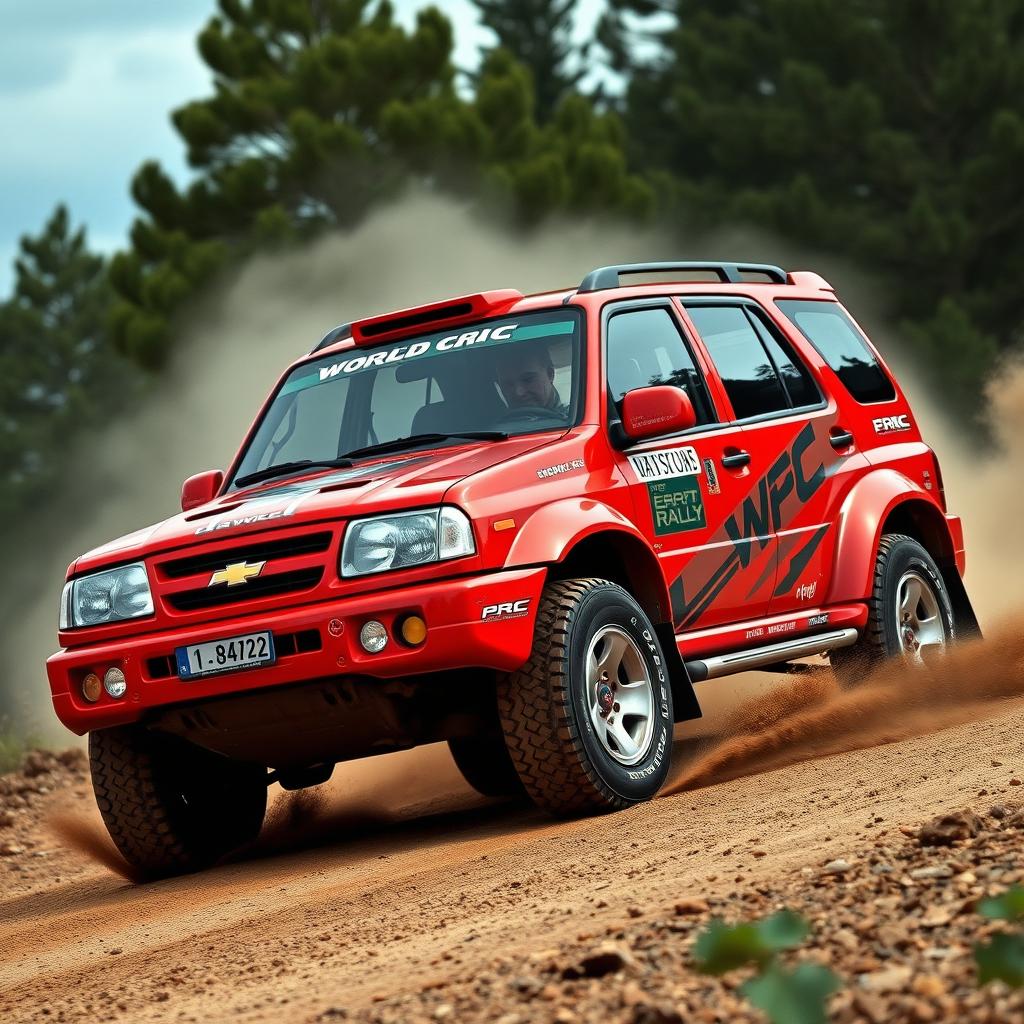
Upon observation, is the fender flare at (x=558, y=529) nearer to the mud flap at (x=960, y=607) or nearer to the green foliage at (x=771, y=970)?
the mud flap at (x=960, y=607)

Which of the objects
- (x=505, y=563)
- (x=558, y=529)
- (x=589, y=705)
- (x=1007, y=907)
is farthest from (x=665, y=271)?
(x=1007, y=907)

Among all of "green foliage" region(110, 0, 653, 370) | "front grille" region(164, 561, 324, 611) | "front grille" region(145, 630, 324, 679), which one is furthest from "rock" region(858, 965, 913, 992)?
"green foliage" region(110, 0, 653, 370)

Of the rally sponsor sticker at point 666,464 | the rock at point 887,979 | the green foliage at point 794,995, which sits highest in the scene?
the rally sponsor sticker at point 666,464

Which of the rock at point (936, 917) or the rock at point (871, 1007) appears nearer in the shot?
the rock at point (871, 1007)

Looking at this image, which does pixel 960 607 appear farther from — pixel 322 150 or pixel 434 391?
pixel 322 150

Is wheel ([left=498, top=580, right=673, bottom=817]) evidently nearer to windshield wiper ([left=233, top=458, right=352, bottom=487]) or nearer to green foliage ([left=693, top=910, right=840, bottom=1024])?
windshield wiper ([left=233, top=458, right=352, bottom=487])

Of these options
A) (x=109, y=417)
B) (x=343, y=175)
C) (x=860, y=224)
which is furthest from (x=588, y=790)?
(x=109, y=417)

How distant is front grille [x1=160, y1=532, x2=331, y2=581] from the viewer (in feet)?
19.8

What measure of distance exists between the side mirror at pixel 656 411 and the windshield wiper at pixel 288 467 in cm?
110

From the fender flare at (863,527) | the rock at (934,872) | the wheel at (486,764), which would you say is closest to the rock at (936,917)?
the rock at (934,872)

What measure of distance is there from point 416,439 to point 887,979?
396 centimetres

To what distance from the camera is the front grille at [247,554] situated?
6.03 metres

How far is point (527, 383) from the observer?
693cm

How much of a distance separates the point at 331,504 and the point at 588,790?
130cm
